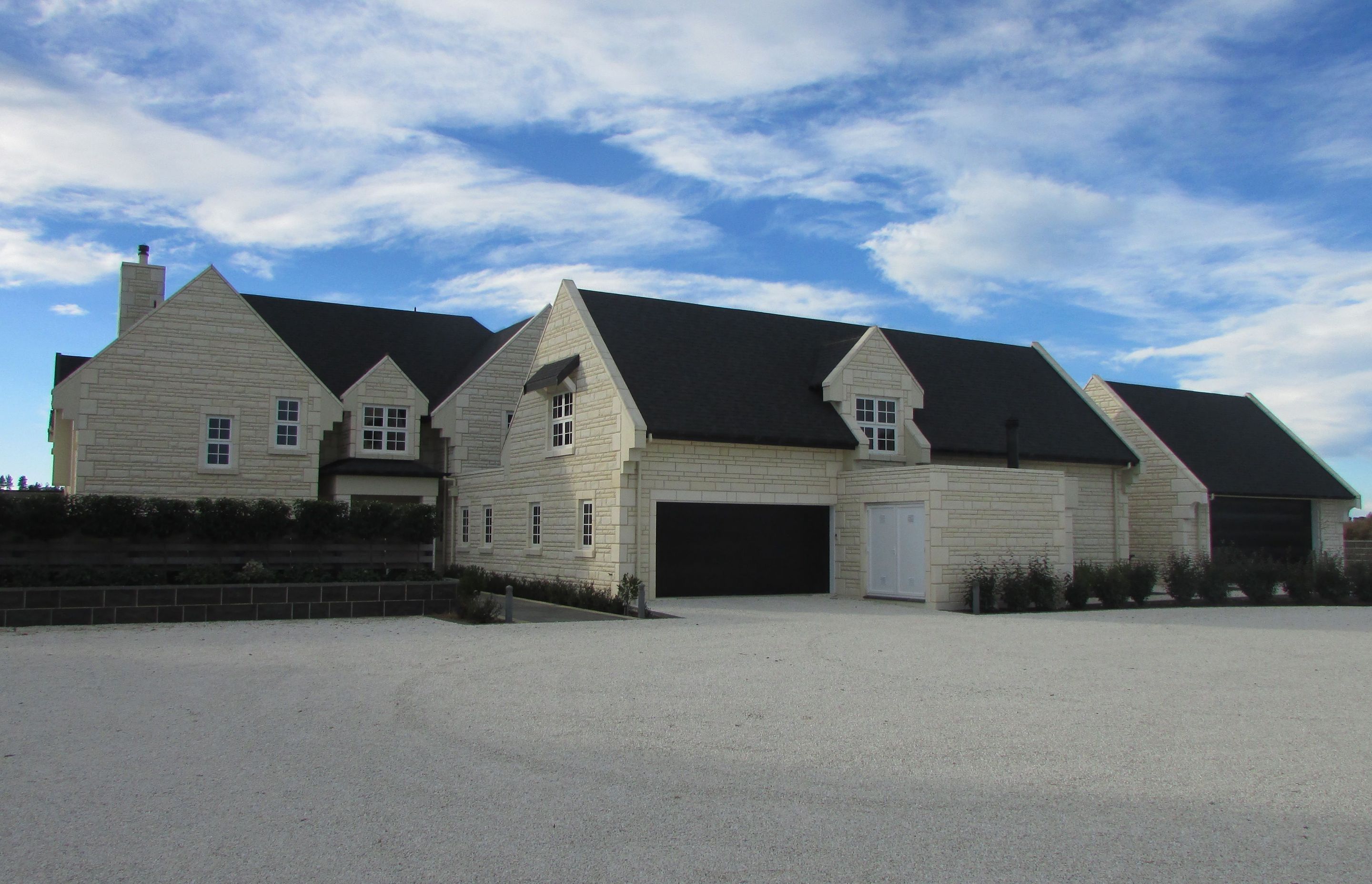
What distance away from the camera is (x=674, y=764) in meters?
7.60

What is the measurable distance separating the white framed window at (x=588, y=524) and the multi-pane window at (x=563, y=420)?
1662mm

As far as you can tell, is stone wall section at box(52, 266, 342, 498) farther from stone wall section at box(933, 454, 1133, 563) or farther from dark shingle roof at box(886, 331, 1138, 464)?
stone wall section at box(933, 454, 1133, 563)

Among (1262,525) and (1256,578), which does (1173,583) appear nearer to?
(1256,578)

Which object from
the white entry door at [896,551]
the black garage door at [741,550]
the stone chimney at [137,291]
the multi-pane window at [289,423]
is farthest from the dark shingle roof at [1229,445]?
the stone chimney at [137,291]

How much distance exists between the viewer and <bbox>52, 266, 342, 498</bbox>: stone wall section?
2792 cm

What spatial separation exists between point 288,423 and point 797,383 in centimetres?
1475

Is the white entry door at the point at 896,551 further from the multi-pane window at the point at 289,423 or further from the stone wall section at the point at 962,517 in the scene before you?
the multi-pane window at the point at 289,423

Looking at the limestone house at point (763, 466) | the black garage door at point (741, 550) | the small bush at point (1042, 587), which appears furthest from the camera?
the black garage door at point (741, 550)

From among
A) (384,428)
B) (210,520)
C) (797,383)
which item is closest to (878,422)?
(797,383)

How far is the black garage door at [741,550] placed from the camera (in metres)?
23.6

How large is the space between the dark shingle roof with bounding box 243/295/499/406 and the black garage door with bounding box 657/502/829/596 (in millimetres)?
12302

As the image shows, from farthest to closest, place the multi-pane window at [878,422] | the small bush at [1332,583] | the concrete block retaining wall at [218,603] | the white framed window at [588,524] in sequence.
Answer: the multi-pane window at [878,422] < the small bush at [1332,583] < the white framed window at [588,524] < the concrete block retaining wall at [218,603]

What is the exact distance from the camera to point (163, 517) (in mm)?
17703

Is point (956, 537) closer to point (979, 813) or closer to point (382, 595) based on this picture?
point (382, 595)
